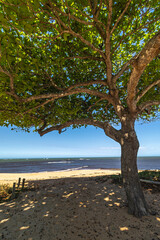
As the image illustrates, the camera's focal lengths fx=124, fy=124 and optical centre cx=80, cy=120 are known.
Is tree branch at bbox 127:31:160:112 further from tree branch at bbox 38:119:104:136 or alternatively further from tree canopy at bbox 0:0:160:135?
tree branch at bbox 38:119:104:136

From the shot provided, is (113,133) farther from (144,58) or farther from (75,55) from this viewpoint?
(75,55)

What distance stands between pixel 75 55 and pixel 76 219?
7957 mm

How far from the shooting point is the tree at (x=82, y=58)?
4.23 meters

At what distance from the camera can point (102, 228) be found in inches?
177

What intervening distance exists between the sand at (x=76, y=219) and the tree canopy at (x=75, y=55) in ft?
13.9

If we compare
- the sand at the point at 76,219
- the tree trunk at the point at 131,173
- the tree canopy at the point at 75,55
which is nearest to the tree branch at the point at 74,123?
the tree canopy at the point at 75,55

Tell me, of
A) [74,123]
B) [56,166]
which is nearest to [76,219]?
[74,123]

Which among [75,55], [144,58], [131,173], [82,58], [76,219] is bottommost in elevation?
[76,219]

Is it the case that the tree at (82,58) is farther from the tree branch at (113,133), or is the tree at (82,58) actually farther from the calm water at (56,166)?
the calm water at (56,166)

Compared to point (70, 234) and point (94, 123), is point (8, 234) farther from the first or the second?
point (94, 123)

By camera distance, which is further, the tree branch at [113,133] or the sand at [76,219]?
the tree branch at [113,133]

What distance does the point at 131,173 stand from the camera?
534 cm

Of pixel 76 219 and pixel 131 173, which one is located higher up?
pixel 131 173

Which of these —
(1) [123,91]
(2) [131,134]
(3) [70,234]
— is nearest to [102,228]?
(3) [70,234]
